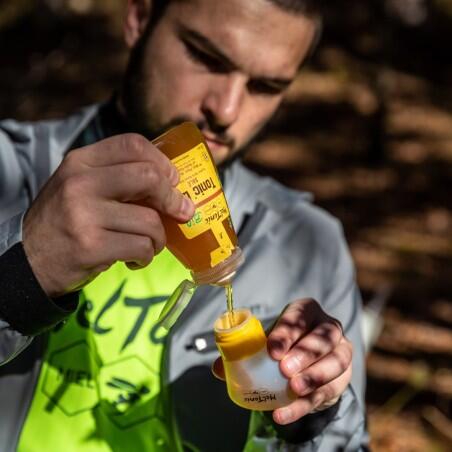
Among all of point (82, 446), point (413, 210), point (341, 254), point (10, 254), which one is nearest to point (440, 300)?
point (413, 210)

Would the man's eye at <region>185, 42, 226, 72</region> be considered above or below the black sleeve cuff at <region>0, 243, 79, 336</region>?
below

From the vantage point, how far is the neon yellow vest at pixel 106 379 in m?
2.40

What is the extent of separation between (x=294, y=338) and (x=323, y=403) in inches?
10.2

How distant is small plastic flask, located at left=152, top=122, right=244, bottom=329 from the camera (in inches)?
71.8

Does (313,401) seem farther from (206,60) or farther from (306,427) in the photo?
(206,60)

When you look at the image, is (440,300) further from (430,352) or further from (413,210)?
(413,210)

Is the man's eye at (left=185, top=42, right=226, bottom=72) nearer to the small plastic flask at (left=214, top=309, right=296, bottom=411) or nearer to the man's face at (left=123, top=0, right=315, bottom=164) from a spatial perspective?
the man's face at (left=123, top=0, right=315, bottom=164)

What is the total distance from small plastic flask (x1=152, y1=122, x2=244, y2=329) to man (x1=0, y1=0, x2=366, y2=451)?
2.4 inches

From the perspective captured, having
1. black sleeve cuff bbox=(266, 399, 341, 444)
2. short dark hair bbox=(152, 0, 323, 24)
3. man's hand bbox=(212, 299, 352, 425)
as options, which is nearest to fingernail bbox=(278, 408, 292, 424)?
man's hand bbox=(212, 299, 352, 425)

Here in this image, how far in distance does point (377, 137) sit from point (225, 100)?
15.0 feet

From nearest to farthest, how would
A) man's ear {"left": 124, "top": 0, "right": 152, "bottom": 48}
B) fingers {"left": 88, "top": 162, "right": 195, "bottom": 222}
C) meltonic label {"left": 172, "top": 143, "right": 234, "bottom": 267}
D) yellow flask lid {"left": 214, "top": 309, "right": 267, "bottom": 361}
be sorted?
fingers {"left": 88, "top": 162, "right": 195, "bottom": 222}
meltonic label {"left": 172, "top": 143, "right": 234, "bottom": 267}
yellow flask lid {"left": 214, "top": 309, "right": 267, "bottom": 361}
man's ear {"left": 124, "top": 0, "right": 152, "bottom": 48}

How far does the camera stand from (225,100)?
8.61 feet

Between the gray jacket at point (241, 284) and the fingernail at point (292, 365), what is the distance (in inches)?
17.4

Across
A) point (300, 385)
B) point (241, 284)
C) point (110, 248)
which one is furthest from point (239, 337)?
point (241, 284)
